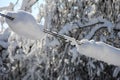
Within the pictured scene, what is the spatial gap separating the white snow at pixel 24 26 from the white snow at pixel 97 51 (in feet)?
0.56

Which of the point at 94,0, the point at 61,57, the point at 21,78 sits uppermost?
the point at 94,0

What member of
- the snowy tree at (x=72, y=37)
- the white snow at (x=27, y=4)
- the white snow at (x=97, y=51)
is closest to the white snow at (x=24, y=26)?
the white snow at (x=97, y=51)

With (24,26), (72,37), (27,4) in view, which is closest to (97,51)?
(24,26)

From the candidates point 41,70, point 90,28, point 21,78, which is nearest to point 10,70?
point 21,78

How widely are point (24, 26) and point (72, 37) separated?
3.95 metres

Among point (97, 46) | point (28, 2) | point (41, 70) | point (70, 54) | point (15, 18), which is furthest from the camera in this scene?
point (28, 2)

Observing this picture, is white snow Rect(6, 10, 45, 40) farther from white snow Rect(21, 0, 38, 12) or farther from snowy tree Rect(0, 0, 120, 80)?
white snow Rect(21, 0, 38, 12)

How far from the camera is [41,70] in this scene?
19.7ft

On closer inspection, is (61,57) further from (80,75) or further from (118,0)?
(118,0)

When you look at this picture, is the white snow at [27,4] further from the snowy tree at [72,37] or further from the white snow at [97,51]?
the white snow at [97,51]

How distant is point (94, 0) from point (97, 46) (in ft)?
13.0

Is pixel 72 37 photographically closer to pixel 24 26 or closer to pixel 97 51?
pixel 97 51

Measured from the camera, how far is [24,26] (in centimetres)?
179

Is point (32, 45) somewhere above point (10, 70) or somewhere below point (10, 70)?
above
